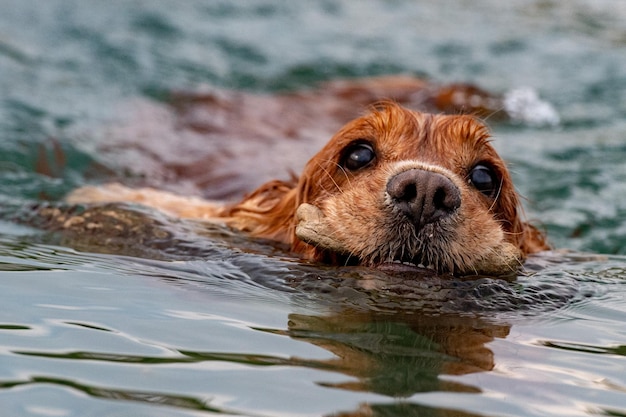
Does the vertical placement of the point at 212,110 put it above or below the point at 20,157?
above

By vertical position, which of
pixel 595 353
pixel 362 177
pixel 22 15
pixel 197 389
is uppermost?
pixel 22 15

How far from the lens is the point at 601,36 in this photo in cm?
1261

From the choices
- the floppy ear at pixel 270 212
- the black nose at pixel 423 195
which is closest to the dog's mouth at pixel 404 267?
the black nose at pixel 423 195

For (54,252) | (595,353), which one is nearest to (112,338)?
(54,252)

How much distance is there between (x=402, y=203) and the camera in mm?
3428

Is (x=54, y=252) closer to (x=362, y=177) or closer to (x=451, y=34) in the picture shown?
(x=362, y=177)

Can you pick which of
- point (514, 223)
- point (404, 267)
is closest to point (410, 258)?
point (404, 267)

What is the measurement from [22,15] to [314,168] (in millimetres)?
7495

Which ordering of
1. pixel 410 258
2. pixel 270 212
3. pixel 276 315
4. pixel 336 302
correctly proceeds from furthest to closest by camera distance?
1. pixel 270 212
2. pixel 410 258
3. pixel 336 302
4. pixel 276 315

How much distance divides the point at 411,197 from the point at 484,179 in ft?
2.37

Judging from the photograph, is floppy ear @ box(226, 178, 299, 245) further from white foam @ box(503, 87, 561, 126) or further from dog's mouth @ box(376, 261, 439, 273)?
white foam @ box(503, 87, 561, 126)

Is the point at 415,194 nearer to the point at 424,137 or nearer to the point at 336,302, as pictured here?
the point at 336,302

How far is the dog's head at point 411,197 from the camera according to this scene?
11.2 feet

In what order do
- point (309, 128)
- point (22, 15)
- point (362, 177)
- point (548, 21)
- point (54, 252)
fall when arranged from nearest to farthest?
point (362, 177) → point (54, 252) → point (309, 128) → point (22, 15) → point (548, 21)
